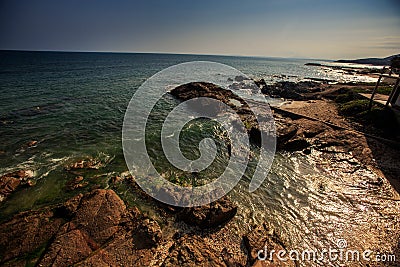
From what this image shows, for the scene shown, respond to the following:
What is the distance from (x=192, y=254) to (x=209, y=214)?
1743mm

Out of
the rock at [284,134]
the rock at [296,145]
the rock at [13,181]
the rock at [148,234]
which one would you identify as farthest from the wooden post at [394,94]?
the rock at [13,181]

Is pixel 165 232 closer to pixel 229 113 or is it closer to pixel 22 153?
pixel 22 153

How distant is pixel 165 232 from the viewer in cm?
741

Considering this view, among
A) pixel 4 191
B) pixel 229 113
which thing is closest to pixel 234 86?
pixel 229 113

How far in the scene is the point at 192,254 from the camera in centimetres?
636

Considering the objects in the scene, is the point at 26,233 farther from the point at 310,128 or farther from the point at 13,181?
the point at 310,128

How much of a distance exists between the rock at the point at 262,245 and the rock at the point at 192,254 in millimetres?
1143

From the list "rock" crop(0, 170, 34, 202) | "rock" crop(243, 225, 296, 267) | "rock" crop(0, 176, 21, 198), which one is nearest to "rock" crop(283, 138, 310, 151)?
"rock" crop(243, 225, 296, 267)

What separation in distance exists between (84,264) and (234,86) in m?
39.0

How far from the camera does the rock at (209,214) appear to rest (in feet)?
25.0

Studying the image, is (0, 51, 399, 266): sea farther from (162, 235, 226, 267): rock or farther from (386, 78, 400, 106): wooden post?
(386, 78, 400, 106): wooden post

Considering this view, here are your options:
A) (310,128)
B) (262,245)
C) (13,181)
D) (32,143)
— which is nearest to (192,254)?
(262,245)

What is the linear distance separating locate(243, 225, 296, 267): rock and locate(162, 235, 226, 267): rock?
3.75 feet

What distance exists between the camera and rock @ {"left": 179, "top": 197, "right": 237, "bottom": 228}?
25.0 feet
